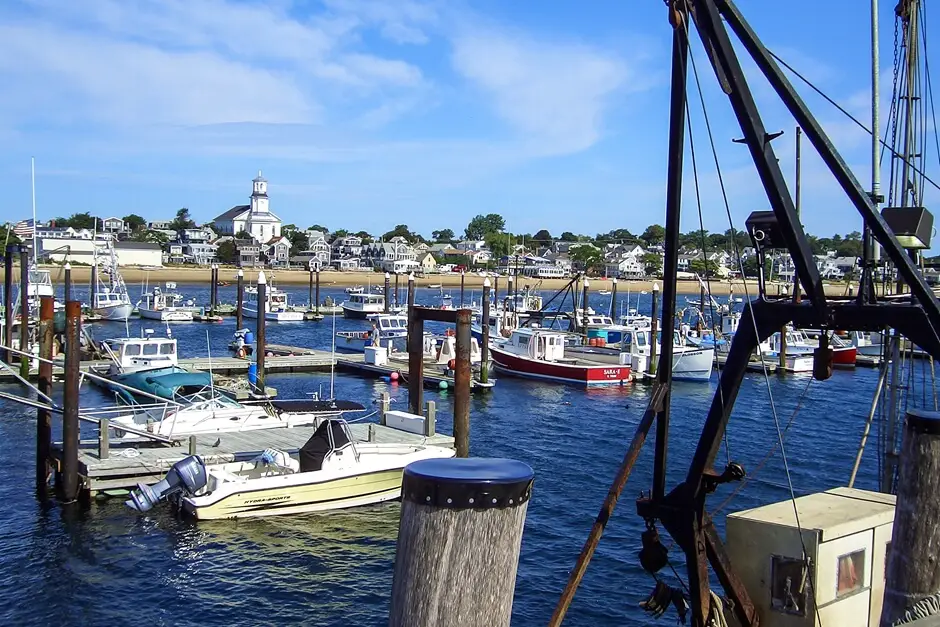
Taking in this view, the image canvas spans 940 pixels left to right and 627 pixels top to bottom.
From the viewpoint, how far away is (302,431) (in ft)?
87.3

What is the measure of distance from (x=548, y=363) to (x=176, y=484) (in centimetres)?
2864

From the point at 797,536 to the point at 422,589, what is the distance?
5237 mm

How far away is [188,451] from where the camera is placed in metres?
23.7

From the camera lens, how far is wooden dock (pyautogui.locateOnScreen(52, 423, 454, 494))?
72.7 ft

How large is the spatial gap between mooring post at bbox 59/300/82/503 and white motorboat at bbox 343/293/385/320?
66.2 meters

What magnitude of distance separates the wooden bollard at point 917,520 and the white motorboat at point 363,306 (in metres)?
82.2

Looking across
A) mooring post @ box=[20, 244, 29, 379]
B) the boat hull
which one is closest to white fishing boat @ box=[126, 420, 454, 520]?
mooring post @ box=[20, 244, 29, 379]

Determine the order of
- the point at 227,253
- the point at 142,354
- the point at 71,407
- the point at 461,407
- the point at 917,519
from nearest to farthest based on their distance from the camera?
the point at 917,519 → the point at 71,407 → the point at 461,407 → the point at 142,354 → the point at 227,253

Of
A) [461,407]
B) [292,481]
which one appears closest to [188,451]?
[292,481]

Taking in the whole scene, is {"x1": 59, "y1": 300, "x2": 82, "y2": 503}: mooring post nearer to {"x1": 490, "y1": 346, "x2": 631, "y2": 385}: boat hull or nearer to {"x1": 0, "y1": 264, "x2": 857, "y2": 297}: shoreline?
{"x1": 490, "y1": 346, "x2": 631, "y2": 385}: boat hull

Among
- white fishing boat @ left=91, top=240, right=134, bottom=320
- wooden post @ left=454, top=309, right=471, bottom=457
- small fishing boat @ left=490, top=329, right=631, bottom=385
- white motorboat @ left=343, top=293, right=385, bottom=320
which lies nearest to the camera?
wooden post @ left=454, top=309, right=471, bottom=457

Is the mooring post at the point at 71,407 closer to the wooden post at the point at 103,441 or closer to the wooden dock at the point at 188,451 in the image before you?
the wooden dock at the point at 188,451

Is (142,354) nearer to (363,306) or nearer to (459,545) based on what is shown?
(459,545)

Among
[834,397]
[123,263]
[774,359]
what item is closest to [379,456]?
[834,397]
